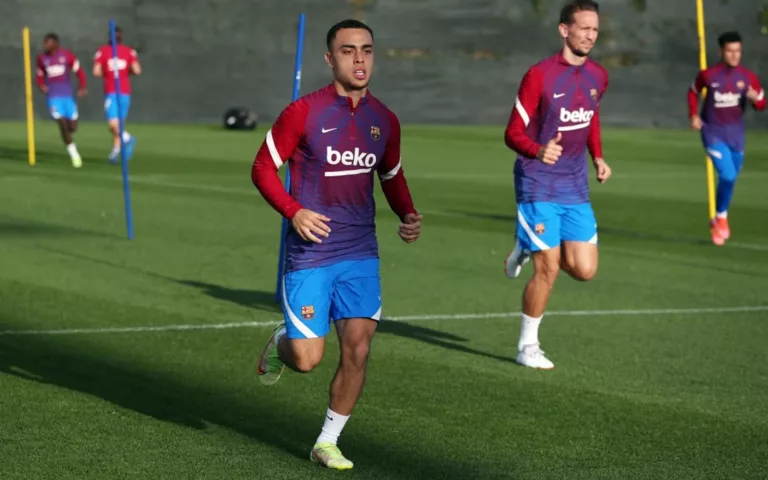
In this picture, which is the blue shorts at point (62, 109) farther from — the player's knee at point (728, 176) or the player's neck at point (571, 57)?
the player's neck at point (571, 57)

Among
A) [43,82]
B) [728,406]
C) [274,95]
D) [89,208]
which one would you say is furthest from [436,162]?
[728,406]

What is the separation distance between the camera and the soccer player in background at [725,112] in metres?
17.0

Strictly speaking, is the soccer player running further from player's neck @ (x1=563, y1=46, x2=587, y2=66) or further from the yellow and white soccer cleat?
player's neck @ (x1=563, y1=46, x2=587, y2=66)

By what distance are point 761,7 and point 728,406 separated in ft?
118

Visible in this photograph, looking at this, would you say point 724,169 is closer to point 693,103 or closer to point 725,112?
point 725,112

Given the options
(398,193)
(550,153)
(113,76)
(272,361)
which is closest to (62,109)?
(113,76)

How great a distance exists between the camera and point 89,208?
19.3m

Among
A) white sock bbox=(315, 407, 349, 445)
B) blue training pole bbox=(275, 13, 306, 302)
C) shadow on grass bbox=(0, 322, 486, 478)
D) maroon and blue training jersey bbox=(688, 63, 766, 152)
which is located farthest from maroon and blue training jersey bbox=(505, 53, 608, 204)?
maroon and blue training jersey bbox=(688, 63, 766, 152)

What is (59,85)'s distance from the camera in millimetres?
28062

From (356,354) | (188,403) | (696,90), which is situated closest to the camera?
(356,354)

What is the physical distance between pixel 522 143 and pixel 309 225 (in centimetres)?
308

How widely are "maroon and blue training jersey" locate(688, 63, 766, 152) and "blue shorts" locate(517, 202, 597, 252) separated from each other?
746 centimetres

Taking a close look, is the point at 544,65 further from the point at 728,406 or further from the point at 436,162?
the point at 436,162

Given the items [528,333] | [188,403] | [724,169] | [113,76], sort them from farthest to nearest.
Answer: [113,76], [724,169], [528,333], [188,403]
